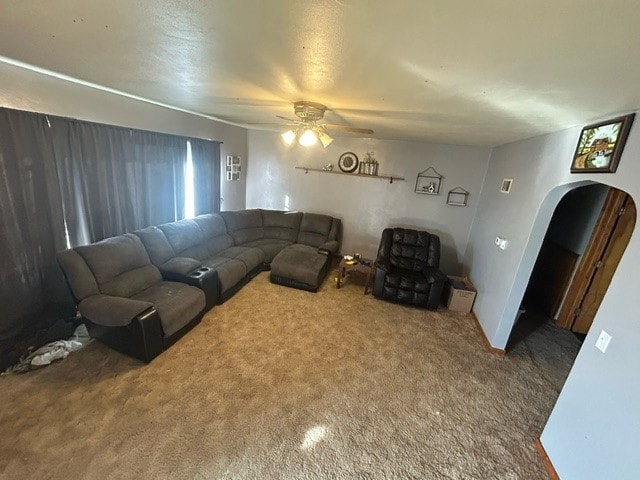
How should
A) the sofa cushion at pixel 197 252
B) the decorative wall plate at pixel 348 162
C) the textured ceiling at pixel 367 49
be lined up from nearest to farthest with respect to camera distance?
the textured ceiling at pixel 367 49
the sofa cushion at pixel 197 252
the decorative wall plate at pixel 348 162

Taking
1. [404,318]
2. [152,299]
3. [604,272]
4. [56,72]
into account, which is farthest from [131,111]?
[604,272]

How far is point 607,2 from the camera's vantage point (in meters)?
0.69

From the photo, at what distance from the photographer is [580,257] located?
357cm

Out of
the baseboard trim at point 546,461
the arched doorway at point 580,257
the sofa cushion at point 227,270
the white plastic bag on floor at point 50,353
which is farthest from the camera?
the sofa cushion at point 227,270

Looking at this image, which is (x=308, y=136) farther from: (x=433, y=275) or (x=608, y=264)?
(x=608, y=264)

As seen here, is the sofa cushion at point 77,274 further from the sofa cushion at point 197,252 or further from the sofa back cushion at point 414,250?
the sofa back cushion at point 414,250

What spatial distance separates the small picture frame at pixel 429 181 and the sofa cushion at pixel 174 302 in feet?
12.6

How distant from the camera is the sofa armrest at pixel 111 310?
231cm

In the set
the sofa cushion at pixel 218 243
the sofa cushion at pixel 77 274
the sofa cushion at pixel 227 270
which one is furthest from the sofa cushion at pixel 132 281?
the sofa cushion at pixel 218 243

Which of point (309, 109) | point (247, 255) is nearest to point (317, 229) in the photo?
point (247, 255)

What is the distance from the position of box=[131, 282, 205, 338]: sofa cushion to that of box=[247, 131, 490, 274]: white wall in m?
2.88

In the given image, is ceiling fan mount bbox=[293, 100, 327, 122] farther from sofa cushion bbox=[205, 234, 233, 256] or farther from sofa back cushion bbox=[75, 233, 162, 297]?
sofa cushion bbox=[205, 234, 233, 256]

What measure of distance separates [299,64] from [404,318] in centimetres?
317

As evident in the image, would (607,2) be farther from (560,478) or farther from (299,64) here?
(560,478)
